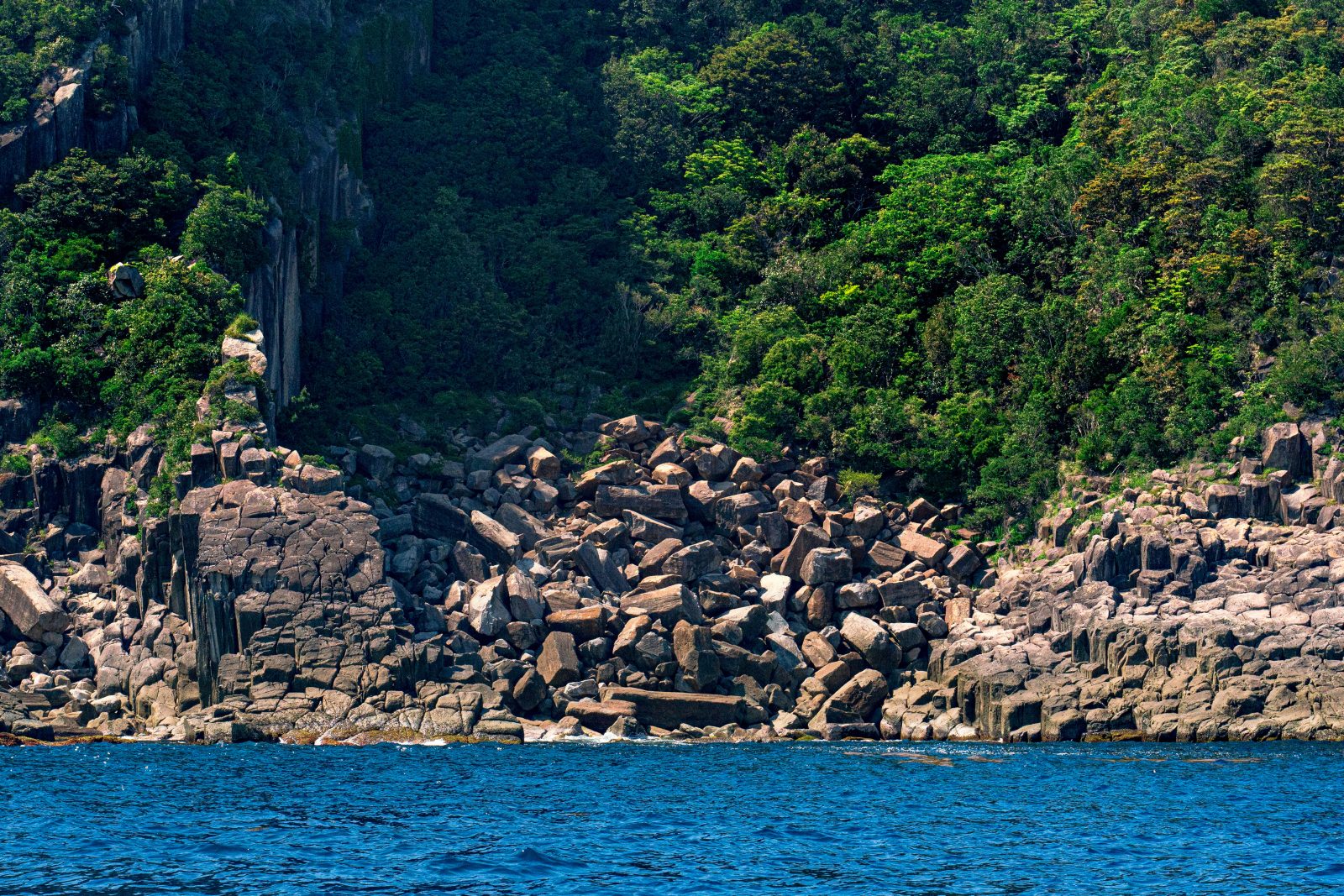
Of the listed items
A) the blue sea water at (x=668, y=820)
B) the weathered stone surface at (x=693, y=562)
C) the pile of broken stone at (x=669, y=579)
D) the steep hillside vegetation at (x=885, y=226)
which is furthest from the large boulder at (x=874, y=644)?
the steep hillside vegetation at (x=885, y=226)

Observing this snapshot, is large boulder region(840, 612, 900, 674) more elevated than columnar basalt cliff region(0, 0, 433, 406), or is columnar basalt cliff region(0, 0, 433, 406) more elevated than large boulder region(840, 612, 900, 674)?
columnar basalt cliff region(0, 0, 433, 406)

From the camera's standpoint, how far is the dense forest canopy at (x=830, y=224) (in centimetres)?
6328

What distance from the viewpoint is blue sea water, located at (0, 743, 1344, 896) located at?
3177 centimetres

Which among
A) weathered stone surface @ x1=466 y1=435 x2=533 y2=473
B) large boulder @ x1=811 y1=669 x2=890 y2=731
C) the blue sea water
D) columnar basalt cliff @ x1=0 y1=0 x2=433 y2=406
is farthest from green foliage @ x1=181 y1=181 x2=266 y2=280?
large boulder @ x1=811 y1=669 x2=890 y2=731

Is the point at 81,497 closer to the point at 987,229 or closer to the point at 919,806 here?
the point at 919,806

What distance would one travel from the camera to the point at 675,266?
253 feet

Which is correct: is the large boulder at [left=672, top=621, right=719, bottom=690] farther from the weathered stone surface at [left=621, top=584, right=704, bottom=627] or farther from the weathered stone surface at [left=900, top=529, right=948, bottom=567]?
the weathered stone surface at [left=900, top=529, right=948, bottom=567]

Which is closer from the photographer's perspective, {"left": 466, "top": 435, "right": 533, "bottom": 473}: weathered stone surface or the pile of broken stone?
the pile of broken stone

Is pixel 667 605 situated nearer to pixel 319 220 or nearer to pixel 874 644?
pixel 874 644

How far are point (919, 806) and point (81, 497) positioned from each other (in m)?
32.3

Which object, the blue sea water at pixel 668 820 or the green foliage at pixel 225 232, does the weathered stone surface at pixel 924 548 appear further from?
the green foliage at pixel 225 232

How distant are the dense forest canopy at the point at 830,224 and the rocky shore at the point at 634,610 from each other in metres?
4.21

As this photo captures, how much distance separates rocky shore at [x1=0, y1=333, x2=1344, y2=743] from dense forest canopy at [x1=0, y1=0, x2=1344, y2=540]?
4.21 m

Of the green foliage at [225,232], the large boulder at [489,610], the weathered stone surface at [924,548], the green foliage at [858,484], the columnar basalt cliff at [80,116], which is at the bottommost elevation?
the large boulder at [489,610]
